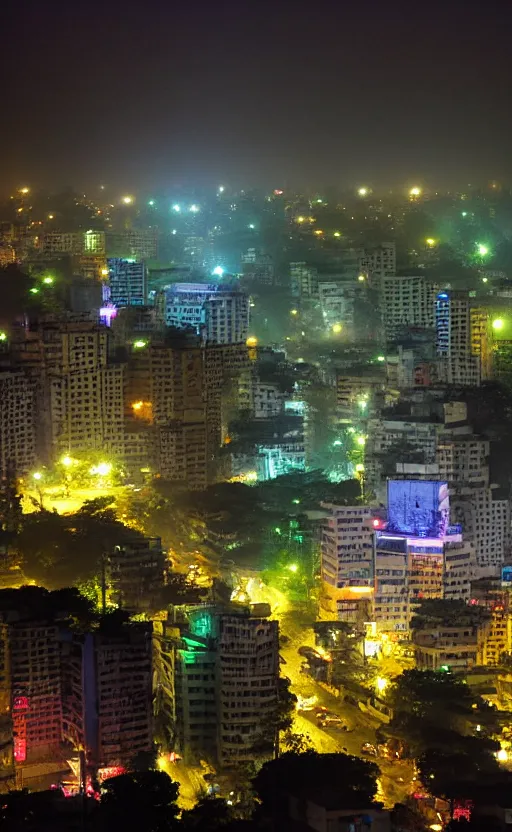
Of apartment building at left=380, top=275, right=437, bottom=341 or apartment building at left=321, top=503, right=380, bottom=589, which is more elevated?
apartment building at left=380, top=275, right=437, bottom=341

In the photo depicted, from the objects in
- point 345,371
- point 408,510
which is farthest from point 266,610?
Result: point 345,371

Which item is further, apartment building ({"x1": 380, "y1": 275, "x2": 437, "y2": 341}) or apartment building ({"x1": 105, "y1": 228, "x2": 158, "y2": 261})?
apartment building ({"x1": 105, "y1": 228, "x2": 158, "y2": 261})

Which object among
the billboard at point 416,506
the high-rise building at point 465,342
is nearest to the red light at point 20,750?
the billboard at point 416,506

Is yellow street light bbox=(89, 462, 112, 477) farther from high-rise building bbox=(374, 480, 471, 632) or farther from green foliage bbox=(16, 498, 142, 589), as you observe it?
high-rise building bbox=(374, 480, 471, 632)

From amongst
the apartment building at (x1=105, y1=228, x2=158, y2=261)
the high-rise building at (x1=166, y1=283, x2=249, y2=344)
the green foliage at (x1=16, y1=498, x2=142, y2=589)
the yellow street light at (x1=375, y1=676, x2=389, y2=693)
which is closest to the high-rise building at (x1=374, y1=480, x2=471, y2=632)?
the yellow street light at (x1=375, y1=676, x2=389, y2=693)

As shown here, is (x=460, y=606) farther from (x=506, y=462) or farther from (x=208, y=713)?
(x=506, y=462)

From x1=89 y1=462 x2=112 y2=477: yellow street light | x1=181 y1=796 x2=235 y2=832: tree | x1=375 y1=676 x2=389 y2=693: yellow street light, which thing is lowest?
x1=181 y1=796 x2=235 y2=832: tree

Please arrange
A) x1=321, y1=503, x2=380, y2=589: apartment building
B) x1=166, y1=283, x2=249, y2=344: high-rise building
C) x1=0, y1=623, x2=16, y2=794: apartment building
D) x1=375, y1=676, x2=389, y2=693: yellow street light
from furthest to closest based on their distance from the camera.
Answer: x1=166, y1=283, x2=249, y2=344: high-rise building → x1=321, y1=503, x2=380, y2=589: apartment building → x1=375, y1=676, x2=389, y2=693: yellow street light → x1=0, y1=623, x2=16, y2=794: apartment building

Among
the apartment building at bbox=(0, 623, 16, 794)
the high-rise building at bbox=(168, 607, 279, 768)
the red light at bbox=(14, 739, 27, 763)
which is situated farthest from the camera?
the high-rise building at bbox=(168, 607, 279, 768)
